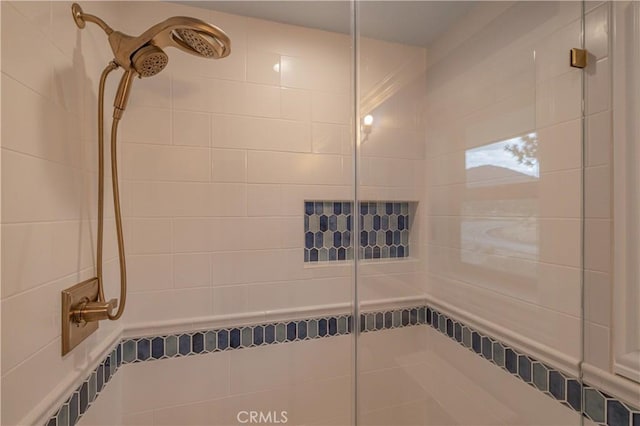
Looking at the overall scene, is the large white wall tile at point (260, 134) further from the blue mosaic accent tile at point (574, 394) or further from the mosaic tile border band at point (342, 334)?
the blue mosaic accent tile at point (574, 394)

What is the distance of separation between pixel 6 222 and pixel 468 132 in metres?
1.39

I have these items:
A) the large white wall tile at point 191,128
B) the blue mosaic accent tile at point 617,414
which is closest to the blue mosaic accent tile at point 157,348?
the large white wall tile at point 191,128

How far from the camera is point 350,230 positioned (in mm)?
1336

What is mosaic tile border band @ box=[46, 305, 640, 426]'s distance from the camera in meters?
0.72

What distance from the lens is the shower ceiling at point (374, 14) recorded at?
1.13 metres

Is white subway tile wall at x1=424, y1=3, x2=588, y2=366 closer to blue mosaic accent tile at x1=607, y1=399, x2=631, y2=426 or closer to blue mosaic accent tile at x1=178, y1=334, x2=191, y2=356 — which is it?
blue mosaic accent tile at x1=607, y1=399, x2=631, y2=426

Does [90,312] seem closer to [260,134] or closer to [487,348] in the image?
[260,134]

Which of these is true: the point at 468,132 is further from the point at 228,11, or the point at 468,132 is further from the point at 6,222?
the point at 6,222

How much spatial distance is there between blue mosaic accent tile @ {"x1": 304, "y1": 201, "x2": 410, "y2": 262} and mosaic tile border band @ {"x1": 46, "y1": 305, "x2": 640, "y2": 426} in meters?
0.28

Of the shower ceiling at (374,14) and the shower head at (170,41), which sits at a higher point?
the shower ceiling at (374,14)

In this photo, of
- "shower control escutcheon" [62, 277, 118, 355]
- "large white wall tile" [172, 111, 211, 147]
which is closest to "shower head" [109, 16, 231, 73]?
"large white wall tile" [172, 111, 211, 147]

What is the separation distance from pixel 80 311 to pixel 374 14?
1515mm
